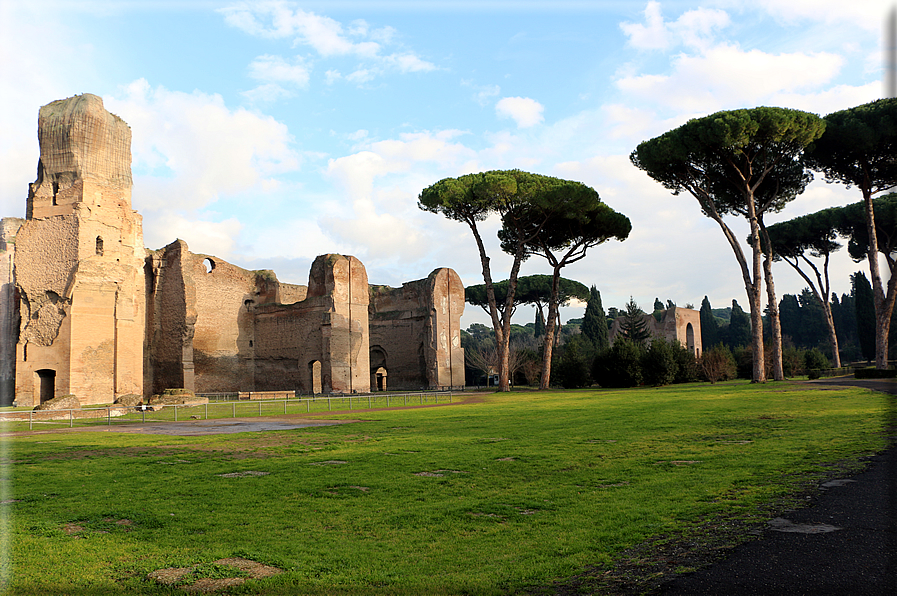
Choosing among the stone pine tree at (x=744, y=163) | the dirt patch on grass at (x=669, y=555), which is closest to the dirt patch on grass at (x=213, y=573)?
the dirt patch on grass at (x=669, y=555)

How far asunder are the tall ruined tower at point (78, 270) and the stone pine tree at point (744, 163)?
927 inches

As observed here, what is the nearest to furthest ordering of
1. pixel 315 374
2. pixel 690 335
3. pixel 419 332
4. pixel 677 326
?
pixel 315 374 → pixel 419 332 → pixel 677 326 → pixel 690 335

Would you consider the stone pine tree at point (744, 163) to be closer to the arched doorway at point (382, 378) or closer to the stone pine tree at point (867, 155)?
the stone pine tree at point (867, 155)

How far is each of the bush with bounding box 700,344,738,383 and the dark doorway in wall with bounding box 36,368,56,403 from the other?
94.7 feet

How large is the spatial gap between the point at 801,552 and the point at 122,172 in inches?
1203

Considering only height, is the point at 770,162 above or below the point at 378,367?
above

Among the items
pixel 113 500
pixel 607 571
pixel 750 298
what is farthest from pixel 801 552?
pixel 750 298

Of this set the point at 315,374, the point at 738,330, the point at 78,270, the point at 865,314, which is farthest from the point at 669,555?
the point at 738,330

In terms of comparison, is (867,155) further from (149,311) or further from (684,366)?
(149,311)

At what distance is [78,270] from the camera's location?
25.0 metres

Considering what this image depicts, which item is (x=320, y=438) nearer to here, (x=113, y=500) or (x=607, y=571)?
(x=113, y=500)

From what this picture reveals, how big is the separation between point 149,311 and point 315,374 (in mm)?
9434

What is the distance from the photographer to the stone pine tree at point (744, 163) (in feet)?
72.3

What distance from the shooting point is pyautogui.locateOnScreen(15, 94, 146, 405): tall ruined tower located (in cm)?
2461
